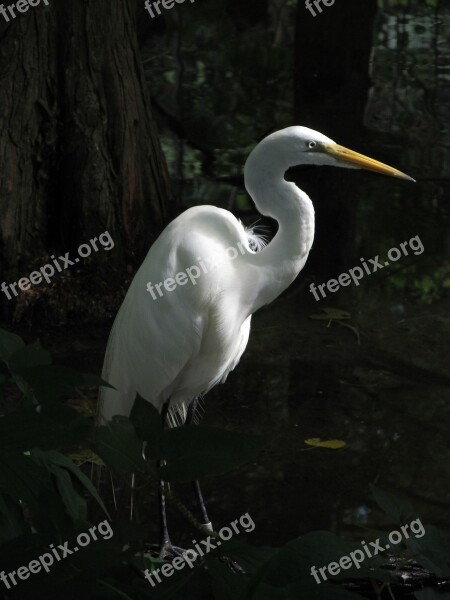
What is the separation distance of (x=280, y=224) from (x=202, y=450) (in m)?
2.50

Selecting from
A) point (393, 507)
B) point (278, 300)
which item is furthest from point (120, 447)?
point (278, 300)

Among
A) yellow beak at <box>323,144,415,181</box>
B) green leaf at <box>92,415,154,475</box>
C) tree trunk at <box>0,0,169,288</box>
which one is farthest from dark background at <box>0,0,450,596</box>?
green leaf at <box>92,415,154,475</box>

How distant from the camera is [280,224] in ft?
11.7

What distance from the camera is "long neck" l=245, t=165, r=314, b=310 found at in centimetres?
347

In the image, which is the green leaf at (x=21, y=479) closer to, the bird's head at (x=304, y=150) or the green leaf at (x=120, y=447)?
the green leaf at (x=120, y=447)

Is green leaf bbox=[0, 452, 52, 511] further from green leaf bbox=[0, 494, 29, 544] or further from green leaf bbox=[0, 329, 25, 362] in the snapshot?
green leaf bbox=[0, 329, 25, 362]

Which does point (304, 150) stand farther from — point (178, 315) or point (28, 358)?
point (28, 358)

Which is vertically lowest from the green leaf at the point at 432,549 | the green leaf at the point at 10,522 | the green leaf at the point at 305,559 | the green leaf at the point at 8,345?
the green leaf at the point at 432,549

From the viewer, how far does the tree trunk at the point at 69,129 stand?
5254 millimetres

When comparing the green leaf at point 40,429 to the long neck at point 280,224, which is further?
the long neck at point 280,224

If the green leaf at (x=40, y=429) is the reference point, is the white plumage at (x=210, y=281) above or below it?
below

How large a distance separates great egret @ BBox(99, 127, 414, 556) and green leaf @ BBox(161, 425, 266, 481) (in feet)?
7.89

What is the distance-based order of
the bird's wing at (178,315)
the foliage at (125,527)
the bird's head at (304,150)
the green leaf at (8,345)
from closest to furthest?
the foliage at (125,527) → the green leaf at (8,345) → the bird's head at (304,150) → the bird's wing at (178,315)

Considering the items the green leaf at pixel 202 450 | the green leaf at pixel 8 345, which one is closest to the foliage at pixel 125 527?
the green leaf at pixel 202 450
